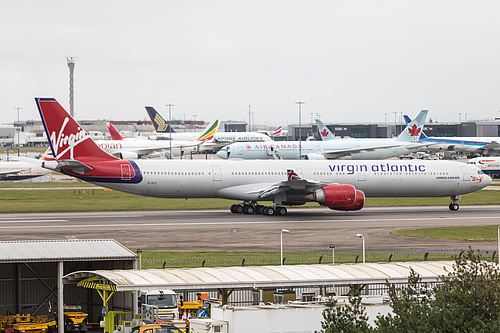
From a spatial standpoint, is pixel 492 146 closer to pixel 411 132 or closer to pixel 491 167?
pixel 491 167

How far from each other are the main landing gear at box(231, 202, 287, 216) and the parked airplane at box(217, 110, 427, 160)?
47.6 metres

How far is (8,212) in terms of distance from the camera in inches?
2283

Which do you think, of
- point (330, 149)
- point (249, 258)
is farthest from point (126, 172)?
point (330, 149)

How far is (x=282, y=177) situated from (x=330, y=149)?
166 ft

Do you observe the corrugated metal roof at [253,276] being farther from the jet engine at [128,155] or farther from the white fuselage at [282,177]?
the jet engine at [128,155]

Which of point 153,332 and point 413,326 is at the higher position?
point 413,326

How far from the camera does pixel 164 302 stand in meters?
24.8

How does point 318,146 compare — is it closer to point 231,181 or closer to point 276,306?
point 231,181

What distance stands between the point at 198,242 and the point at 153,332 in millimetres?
21191

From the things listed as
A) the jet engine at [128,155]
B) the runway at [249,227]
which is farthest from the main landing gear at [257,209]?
the jet engine at [128,155]

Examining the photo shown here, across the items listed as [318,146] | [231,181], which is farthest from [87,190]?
[318,146]

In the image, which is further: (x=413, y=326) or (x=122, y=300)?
(x=122, y=300)

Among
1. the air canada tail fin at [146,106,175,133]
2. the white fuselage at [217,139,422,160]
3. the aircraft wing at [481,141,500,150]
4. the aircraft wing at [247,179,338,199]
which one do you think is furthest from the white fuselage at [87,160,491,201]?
the air canada tail fin at [146,106,175,133]

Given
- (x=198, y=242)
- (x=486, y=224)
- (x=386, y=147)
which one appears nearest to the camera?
(x=198, y=242)
